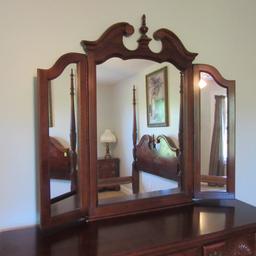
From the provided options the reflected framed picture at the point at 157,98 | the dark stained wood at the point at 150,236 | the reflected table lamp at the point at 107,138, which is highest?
the reflected framed picture at the point at 157,98

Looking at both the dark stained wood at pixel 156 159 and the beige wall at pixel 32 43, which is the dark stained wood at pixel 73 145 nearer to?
the beige wall at pixel 32 43

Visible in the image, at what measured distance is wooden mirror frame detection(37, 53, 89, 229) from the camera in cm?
128

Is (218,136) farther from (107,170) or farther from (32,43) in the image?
(32,43)

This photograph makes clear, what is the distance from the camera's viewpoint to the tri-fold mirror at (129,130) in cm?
136

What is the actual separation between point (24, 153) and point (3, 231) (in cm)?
39

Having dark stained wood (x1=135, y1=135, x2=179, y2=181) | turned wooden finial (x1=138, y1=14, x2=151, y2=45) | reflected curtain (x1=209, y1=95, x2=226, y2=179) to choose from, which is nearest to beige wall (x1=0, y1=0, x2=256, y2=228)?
turned wooden finial (x1=138, y1=14, x2=151, y2=45)

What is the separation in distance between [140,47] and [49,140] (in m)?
0.74

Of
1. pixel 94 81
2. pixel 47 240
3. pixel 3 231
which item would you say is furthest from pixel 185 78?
pixel 3 231

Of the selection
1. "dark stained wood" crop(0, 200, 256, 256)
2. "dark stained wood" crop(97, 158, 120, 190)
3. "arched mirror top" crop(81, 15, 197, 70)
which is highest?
"arched mirror top" crop(81, 15, 197, 70)

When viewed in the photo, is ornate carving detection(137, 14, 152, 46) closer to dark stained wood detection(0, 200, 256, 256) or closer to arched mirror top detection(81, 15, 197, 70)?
arched mirror top detection(81, 15, 197, 70)

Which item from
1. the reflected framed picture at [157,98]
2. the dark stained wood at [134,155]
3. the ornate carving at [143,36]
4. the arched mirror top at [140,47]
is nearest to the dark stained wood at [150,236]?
the dark stained wood at [134,155]

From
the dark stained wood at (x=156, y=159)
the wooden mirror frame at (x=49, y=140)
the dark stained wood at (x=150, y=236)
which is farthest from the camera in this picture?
the dark stained wood at (x=156, y=159)

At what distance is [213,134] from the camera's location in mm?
1747

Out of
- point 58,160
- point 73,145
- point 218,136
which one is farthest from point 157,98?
point 58,160
